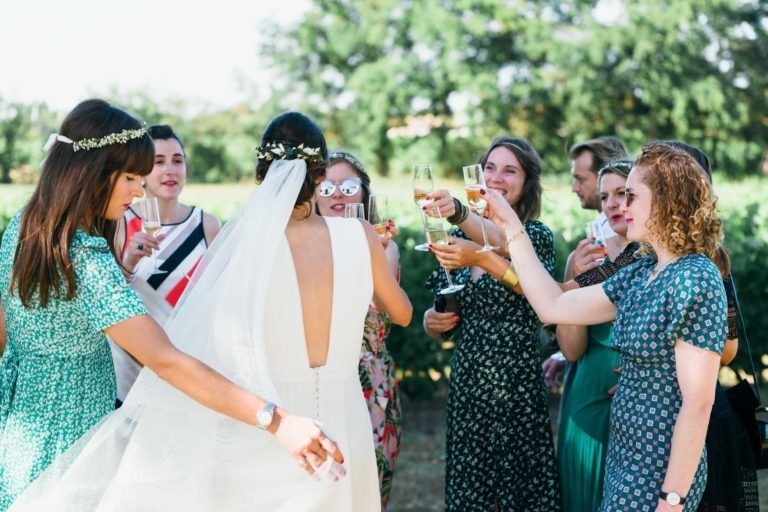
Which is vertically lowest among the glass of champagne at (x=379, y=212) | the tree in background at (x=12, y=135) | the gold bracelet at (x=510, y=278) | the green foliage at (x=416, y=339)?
the green foliage at (x=416, y=339)

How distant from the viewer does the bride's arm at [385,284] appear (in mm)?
3424

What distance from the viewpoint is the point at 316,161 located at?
336 centimetres

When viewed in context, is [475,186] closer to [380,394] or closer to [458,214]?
[458,214]

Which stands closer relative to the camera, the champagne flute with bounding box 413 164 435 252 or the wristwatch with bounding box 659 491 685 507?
the wristwatch with bounding box 659 491 685 507

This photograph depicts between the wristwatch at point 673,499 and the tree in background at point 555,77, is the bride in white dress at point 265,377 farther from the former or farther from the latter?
the tree in background at point 555,77

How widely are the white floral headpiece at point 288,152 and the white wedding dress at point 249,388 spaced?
42mm

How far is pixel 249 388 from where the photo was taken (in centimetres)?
306

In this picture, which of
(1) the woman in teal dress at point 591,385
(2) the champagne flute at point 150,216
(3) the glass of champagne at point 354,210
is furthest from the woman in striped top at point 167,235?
(1) the woman in teal dress at point 591,385

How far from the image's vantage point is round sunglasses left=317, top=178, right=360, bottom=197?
491cm

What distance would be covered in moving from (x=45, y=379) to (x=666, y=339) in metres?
2.12

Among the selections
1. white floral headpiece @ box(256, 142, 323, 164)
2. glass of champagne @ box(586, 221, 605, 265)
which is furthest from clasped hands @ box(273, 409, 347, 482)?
glass of champagne @ box(586, 221, 605, 265)

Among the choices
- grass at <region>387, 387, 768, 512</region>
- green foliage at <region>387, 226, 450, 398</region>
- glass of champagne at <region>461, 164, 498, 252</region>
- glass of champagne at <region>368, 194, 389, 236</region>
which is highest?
glass of champagne at <region>461, 164, 498, 252</region>

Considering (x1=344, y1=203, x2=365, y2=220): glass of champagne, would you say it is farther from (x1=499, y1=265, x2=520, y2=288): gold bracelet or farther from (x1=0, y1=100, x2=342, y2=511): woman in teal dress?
(x1=0, y1=100, x2=342, y2=511): woman in teal dress

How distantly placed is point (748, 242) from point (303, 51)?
148 feet
